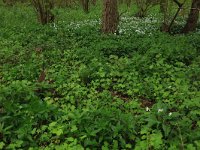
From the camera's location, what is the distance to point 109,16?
11.3 meters

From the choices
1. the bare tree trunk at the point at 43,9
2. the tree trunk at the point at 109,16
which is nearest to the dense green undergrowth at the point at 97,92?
the tree trunk at the point at 109,16

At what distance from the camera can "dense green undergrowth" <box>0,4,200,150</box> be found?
437 centimetres

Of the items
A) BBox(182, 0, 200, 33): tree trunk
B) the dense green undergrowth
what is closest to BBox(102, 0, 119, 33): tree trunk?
the dense green undergrowth

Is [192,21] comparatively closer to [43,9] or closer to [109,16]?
[109,16]

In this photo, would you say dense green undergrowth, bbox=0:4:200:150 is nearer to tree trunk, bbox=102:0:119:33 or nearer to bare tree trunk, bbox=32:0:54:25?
tree trunk, bbox=102:0:119:33

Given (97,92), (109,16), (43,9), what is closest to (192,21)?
(109,16)

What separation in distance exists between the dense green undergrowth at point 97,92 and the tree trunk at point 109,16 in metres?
0.59

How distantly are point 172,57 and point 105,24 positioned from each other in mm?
4157

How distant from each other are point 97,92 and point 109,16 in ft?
18.8

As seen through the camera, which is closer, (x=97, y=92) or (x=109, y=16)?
(x=97, y=92)

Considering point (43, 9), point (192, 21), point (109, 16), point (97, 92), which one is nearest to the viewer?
point (97, 92)

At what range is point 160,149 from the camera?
4109 millimetres

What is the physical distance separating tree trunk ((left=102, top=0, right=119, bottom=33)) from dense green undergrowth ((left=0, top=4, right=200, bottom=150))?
1.94 ft

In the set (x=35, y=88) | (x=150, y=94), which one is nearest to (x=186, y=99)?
(x=150, y=94)
